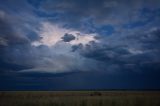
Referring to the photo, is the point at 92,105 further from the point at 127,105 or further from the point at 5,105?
the point at 5,105

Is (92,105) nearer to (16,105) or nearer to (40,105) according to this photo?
(40,105)

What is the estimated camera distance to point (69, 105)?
20.3 m

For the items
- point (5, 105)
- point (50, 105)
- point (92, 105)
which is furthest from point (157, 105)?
point (5, 105)

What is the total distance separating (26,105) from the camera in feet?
66.0

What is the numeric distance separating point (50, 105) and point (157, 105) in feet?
34.6

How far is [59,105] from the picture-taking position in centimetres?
1981

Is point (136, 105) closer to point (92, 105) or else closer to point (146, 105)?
point (146, 105)

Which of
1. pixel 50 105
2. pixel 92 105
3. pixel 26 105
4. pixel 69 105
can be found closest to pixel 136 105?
pixel 92 105

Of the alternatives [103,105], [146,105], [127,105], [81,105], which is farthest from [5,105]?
[146,105]

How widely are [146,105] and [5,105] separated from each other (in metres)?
13.9

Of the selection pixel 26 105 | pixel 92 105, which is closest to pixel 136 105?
pixel 92 105

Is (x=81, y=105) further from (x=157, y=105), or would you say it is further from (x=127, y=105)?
(x=157, y=105)

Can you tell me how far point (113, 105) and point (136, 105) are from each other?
2.29m

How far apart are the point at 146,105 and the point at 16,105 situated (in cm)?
1278
